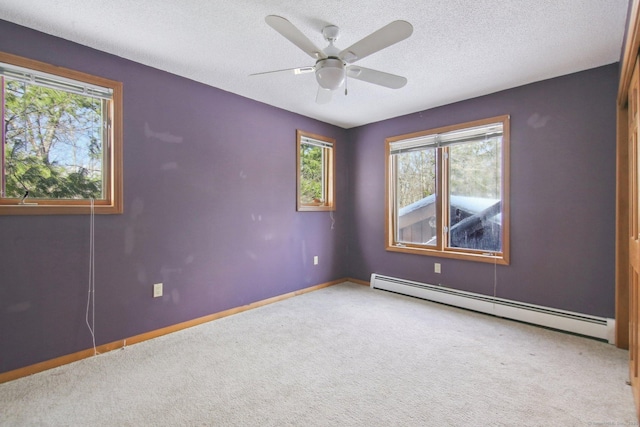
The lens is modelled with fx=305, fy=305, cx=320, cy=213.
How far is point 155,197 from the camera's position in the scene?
9.00 feet

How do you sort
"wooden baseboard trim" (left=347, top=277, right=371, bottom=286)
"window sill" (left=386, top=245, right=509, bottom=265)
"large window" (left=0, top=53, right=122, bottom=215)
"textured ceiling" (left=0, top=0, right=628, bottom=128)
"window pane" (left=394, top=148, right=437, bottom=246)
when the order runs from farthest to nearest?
1. "wooden baseboard trim" (left=347, top=277, right=371, bottom=286)
2. "window pane" (left=394, top=148, right=437, bottom=246)
3. "window sill" (left=386, top=245, right=509, bottom=265)
4. "large window" (left=0, top=53, right=122, bottom=215)
5. "textured ceiling" (left=0, top=0, right=628, bottom=128)

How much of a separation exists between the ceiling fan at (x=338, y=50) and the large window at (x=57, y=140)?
1.50 m

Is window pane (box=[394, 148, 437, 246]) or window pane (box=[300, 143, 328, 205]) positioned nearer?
window pane (box=[394, 148, 437, 246])

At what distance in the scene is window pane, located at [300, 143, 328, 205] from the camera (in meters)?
4.21

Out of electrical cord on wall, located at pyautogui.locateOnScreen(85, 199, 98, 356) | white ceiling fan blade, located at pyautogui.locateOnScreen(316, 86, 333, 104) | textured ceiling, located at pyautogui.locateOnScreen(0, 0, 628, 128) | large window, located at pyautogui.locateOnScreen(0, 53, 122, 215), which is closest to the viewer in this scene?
textured ceiling, located at pyautogui.locateOnScreen(0, 0, 628, 128)

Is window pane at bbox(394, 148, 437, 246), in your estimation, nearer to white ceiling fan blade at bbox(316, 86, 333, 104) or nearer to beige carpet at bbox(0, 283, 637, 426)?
beige carpet at bbox(0, 283, 637, 426)

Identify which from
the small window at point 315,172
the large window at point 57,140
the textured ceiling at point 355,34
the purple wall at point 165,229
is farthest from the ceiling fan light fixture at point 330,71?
the small window at point 315,172

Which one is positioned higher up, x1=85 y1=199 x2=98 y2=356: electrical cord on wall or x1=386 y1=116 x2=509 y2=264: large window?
x1=386 y1=116 x2=509 y2=264: large window

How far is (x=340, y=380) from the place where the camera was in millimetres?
2053

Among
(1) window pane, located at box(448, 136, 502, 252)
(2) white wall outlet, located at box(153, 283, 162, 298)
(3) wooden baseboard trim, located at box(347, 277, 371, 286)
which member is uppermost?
(1) window pane, located at box(448, 136, 502, 252)

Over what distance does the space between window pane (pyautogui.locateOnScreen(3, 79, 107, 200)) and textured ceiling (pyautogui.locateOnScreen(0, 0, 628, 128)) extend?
464 millimetres

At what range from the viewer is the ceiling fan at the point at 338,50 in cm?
164

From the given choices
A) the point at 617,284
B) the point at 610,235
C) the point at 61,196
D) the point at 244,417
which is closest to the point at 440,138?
the point at 610,235

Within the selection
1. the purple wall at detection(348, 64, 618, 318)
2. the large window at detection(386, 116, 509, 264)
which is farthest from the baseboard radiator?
the large window at detection(386, 116, 509, 264)
